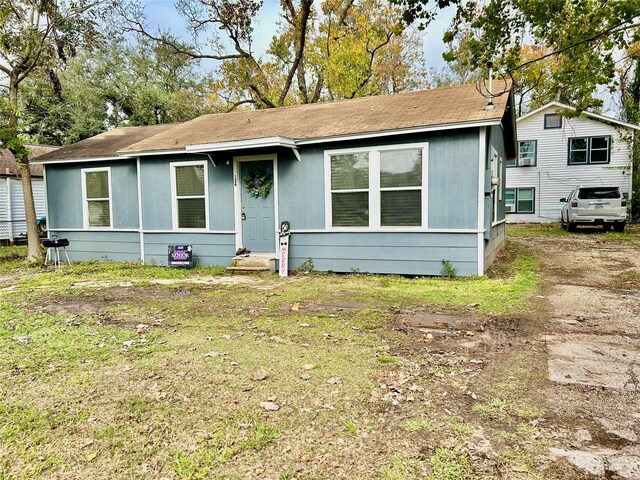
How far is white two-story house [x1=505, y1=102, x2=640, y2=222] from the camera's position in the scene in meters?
18.4

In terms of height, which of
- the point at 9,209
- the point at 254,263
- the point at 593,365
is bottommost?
the point at 593,365

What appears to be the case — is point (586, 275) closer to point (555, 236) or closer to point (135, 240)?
point (555, 236)

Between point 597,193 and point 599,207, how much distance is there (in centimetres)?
46

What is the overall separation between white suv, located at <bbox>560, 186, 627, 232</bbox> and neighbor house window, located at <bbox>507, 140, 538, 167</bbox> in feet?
20.0

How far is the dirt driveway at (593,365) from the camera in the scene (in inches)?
88.2

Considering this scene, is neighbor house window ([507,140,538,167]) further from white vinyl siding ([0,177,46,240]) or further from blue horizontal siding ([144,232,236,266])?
Answer: white vinyl siding ([0,177,46,240])

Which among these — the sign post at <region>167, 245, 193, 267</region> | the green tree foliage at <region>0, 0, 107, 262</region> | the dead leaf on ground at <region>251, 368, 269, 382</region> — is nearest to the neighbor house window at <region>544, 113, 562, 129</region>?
the sign post at <region>167, 245, 193, 267</region>

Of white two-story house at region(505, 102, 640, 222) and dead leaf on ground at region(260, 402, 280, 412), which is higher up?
white two-story house at region(505, 102, 640, 222)

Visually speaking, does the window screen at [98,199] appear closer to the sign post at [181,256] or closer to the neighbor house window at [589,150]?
the sign post at [181,256]

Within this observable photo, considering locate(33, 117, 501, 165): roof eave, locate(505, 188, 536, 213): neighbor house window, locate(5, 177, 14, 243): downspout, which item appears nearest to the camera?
locate(33, 117, 501, 165): roof eave

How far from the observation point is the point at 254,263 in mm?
8555

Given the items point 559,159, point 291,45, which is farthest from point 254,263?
point 559,159

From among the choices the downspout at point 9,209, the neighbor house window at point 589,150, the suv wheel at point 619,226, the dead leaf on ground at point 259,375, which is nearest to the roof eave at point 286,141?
the dead leaf on ground at point 259,375

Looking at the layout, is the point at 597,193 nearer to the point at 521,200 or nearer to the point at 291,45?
the point at 521,200
